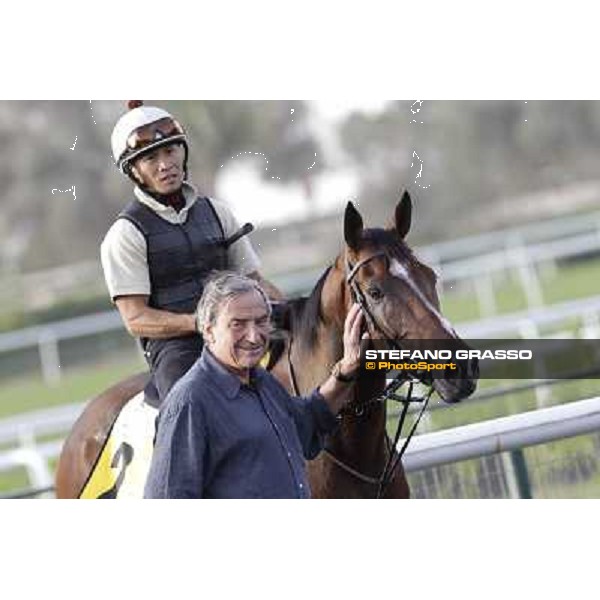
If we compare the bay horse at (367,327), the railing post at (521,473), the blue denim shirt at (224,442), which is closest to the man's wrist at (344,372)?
the bay horse at (367,327)

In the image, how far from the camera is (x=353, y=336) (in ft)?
16.5

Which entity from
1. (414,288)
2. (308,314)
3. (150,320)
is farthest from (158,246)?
(414,288)

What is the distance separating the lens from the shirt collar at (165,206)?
216 inches

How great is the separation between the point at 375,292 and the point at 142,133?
953 mm

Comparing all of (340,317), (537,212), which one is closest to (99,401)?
(340,317)

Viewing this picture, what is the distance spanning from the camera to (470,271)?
28.1 ft

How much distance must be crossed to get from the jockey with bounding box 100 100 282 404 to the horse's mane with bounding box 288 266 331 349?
112 millimetres

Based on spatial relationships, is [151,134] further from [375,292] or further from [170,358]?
[375,292]

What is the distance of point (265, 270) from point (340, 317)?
597mm

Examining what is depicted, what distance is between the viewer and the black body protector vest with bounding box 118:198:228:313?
215 inches

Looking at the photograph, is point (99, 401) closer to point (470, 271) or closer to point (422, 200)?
point (422, 200)

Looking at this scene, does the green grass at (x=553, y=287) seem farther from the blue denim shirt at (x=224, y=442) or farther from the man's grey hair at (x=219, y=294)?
the man's grey hair at (x=219, y=294)

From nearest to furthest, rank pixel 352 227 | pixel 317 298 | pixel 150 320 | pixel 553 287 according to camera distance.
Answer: pixel 352 227
pixel 317 298
pixel 150 320
pixel 553 287

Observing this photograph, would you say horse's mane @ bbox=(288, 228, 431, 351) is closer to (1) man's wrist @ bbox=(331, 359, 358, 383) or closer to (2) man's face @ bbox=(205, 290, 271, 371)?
(1) man's wrist @ bbox=(331, 359, 358, 383)
